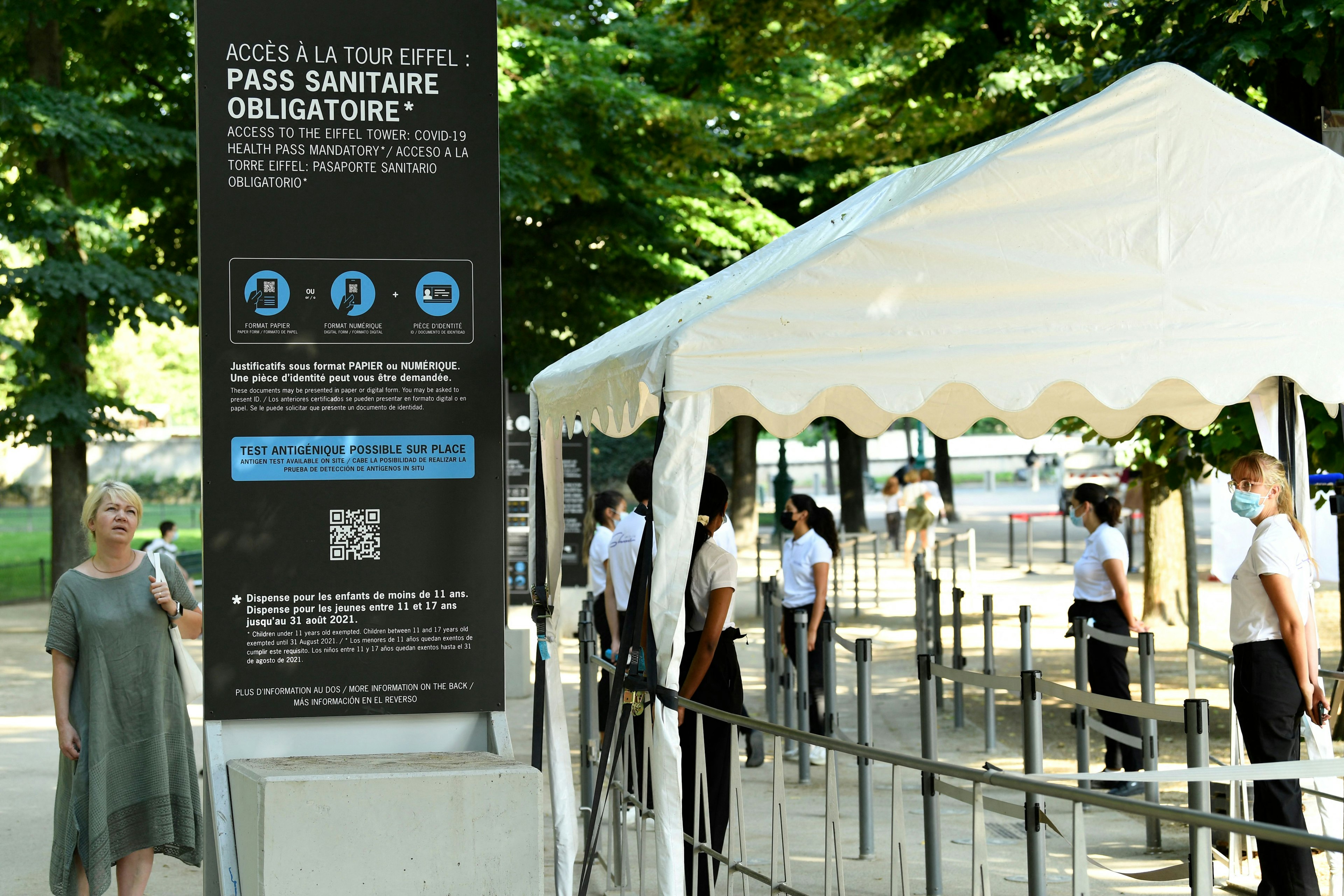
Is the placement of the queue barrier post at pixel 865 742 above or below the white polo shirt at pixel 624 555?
below

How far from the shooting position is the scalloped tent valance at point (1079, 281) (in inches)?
209

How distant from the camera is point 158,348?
145 ft

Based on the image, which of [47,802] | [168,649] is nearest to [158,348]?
[47,802]

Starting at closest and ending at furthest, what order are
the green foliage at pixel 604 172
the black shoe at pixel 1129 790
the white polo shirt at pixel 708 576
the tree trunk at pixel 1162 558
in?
the white polo shirt at pixel 708 576 → the black shoe at pixel 1129 790 → the tree trunk at pixel 1162 558 → the green foliage at pixel 604 172

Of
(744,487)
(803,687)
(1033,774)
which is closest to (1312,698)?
(1033,774)

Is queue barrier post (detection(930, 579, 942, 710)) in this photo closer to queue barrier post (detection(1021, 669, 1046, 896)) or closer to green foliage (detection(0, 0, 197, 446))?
queue barrier post (detection(1021, 669, 1046, 896))

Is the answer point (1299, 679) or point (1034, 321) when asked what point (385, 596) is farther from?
point (1299, 679)

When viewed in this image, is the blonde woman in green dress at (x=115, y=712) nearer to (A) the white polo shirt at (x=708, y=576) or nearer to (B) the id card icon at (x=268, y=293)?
(B) the id card icon at (x=268, y=293)

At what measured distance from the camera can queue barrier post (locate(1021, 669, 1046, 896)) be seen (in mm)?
5184

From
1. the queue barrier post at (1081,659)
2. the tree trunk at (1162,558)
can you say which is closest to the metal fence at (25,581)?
the tree trunk at (1162,558)

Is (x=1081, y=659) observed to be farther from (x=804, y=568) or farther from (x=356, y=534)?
(x=356, y=534)

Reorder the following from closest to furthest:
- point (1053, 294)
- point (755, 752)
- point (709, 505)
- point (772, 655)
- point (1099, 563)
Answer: point (1053, 294)
point (709, 505)
point (1099, 563)
point (755, 752)
point (772, 655)

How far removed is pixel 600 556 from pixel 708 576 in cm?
468

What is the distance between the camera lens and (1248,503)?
6422 mm
